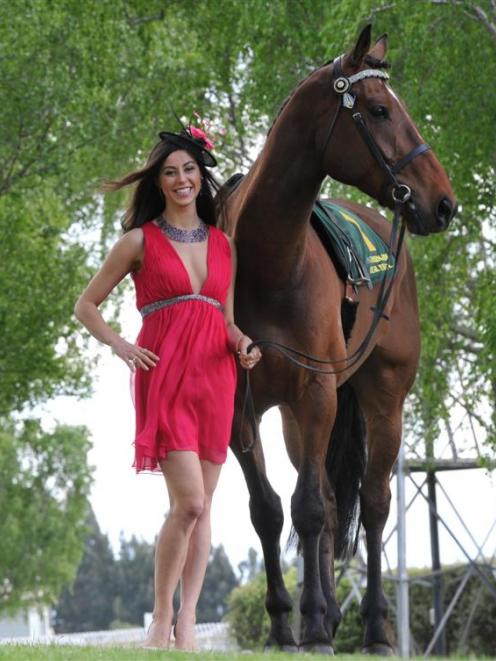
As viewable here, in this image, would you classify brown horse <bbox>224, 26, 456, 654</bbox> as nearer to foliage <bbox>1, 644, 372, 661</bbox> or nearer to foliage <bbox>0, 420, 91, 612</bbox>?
foliage <bbox>1, 644, 372, 661</bbox>

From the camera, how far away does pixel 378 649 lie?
8812mm

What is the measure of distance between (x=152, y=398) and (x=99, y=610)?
6723 centimetres

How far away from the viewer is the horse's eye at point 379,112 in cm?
794

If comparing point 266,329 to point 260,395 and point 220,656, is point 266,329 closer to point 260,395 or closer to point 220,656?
point 260,395

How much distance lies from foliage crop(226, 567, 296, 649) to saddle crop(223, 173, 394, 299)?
22125 millimetres

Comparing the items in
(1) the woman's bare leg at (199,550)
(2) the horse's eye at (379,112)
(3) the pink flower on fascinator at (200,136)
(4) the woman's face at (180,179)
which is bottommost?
(1) the woman's bare leg at (199,550)

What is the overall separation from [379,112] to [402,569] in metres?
18.2

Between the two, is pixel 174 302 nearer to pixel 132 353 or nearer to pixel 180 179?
pixel 132 353

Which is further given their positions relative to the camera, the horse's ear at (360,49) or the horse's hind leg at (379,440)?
the horse's hind leg at (379,440)

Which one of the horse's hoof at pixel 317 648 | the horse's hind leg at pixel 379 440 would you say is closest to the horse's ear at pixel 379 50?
Result: the horse's hind leg at pixel 379 440

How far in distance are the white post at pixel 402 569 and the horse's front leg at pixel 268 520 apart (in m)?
16.3

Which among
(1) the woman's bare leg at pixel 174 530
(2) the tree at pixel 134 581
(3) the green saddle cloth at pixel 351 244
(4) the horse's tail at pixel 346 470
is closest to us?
(1) the woman's bare leg at pixel 174 530

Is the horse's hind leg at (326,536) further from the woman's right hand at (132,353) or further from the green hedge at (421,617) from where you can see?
the green hedge at (421,617)

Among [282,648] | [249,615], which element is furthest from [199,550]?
[249,615]
